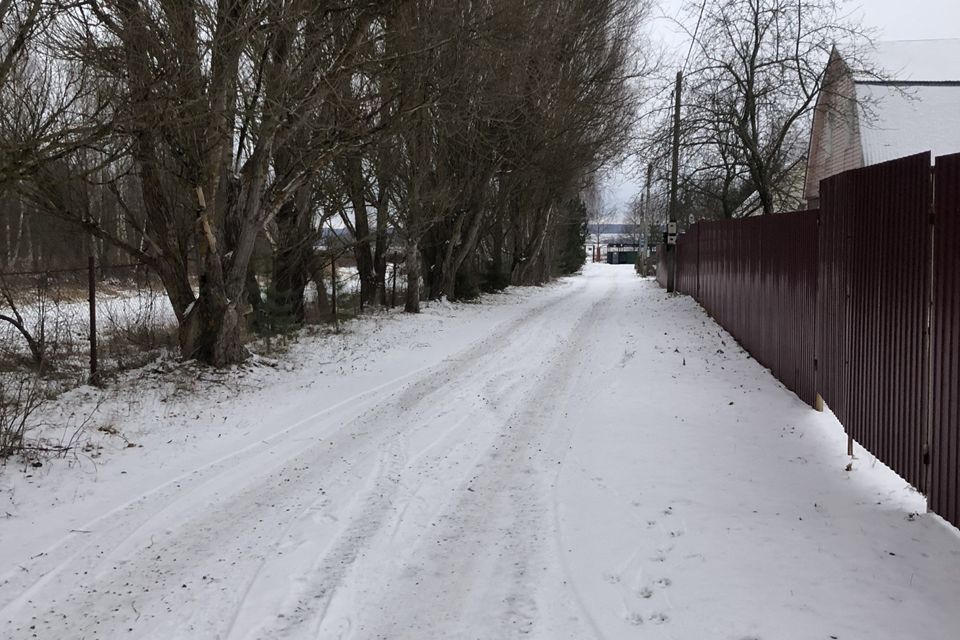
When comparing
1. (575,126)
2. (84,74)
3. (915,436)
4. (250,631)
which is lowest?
(250,631)

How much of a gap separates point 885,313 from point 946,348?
1107 millimetres

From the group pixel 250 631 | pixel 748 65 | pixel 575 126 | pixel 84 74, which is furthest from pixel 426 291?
pixel 250 631

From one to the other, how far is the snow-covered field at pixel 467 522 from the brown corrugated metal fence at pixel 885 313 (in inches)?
14.7

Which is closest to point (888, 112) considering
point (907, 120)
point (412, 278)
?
point (907, 120)

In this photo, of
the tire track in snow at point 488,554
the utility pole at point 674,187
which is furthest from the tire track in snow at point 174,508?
the utility pole at point 674,187

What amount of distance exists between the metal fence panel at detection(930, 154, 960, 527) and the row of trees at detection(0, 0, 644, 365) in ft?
20.7

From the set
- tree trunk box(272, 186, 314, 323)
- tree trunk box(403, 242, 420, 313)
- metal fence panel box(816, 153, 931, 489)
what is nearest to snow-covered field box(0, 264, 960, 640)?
metal fence panel box(816, 153, 931, 489)

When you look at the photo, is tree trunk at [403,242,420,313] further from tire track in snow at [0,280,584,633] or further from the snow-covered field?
tire track in snow at [0,280,584,633]

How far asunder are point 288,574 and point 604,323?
1372cm

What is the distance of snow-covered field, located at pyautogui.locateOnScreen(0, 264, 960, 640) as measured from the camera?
3.59m

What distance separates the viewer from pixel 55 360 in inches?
378

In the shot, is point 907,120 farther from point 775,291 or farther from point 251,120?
point 251,120

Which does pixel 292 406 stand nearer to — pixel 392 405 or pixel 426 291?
pixel 392 405

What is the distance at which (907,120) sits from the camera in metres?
20.9
